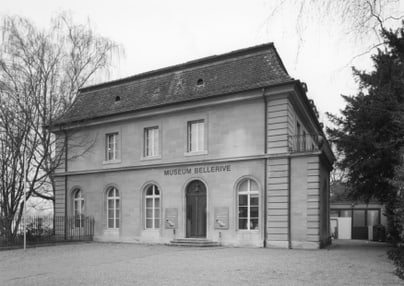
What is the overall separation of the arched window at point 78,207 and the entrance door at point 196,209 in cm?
665

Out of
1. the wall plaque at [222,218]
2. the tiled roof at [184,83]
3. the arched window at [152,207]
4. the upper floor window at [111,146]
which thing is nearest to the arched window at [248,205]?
the wall plaque at [222,218]

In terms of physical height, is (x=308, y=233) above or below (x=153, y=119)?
below

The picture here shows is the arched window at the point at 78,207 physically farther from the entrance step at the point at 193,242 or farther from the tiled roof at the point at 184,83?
the entrance step at the point at 193,242

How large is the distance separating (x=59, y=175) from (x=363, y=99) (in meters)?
16.0

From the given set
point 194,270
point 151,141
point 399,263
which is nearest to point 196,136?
point 151,141

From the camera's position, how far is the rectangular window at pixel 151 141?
71.5 feet

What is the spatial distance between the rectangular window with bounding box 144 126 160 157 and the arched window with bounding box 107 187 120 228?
264 cm

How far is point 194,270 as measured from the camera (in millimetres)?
10633

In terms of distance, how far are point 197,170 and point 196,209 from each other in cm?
170

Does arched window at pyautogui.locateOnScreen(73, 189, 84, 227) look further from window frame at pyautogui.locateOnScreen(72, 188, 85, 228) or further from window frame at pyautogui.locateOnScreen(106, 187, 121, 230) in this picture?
window frame at pyautogui.locateOnScreen(106, 187, 121, 230)

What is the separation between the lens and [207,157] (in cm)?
1969

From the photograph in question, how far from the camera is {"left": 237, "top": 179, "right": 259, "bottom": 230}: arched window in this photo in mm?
18375

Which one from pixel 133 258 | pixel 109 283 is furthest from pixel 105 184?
pixel 109 283

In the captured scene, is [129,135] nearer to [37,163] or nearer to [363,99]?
[37,163]
